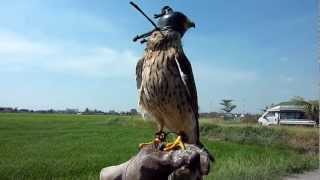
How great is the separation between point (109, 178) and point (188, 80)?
98 centimetres

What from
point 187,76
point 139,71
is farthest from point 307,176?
point 187,76

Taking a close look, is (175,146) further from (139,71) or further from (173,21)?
(173,21)

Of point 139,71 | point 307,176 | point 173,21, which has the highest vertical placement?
point 173,21

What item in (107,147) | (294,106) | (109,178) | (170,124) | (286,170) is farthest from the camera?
(294,106)

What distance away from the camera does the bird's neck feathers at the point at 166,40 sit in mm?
3732

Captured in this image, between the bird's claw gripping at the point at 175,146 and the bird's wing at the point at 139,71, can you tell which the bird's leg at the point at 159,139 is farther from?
the bird's wing at the point at 139,71

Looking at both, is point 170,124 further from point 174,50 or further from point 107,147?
point 107,147

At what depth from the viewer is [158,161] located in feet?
10.7

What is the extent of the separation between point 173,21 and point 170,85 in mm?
504

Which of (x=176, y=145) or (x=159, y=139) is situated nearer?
(x=176, y=145)

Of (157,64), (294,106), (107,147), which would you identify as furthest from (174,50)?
(294,106)

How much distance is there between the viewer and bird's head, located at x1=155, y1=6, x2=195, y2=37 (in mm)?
3736

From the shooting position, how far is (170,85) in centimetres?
375

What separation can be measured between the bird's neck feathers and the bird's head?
49 millimetres
